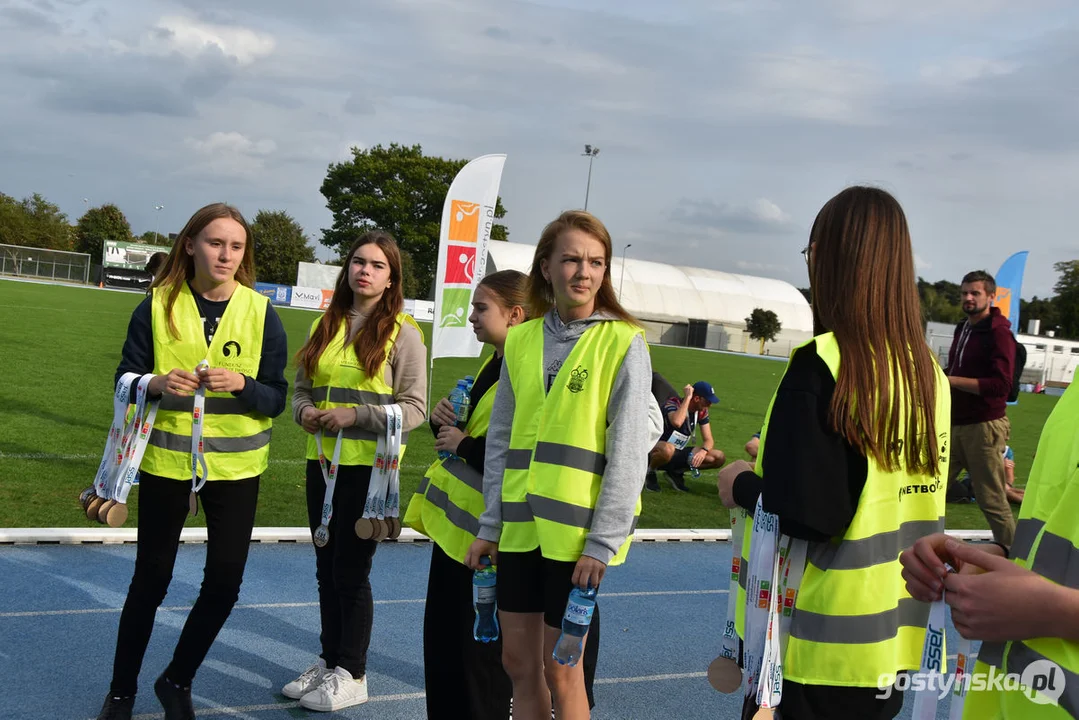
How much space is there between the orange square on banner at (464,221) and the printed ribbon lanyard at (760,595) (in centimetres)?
823

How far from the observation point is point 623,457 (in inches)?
103

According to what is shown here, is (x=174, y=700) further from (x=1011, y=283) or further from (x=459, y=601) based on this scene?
(x=1011, y=283)

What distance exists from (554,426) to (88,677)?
8.42 ft

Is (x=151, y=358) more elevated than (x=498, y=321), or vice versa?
(x=498, y=321)

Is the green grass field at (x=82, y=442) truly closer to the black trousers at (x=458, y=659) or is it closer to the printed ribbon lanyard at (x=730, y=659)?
the black trousers at (x=458, y=659)

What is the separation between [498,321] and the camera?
339cm

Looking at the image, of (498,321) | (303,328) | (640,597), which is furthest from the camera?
(303,328)

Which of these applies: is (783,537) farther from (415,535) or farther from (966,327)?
(966,327)

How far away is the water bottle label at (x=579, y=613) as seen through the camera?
2.45 meters

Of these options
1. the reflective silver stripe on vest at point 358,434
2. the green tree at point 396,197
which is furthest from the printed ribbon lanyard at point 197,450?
the green tree at point 396,197

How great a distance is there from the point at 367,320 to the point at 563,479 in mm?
1759

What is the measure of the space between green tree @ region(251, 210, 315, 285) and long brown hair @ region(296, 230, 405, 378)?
62050 mm

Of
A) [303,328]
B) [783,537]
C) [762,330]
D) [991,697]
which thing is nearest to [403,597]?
[783,537]

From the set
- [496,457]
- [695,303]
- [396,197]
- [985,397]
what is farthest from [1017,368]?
[695,303]
